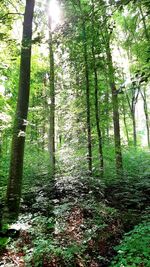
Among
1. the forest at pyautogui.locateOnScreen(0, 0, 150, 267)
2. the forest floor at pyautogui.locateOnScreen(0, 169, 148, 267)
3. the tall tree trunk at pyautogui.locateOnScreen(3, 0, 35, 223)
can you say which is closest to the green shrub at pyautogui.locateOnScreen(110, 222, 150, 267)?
the forest at pyautogui.locateOnScreen(0, 0, 150, 267)

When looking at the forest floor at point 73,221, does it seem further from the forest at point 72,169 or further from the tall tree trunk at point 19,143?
the tall tree trunk at point 19,143

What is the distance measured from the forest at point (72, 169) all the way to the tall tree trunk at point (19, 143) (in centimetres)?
2

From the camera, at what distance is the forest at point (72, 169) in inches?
203

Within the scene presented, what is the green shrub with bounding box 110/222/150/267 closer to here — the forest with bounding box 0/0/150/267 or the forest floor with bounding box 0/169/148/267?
the forest with bounding box 0/0/150/267

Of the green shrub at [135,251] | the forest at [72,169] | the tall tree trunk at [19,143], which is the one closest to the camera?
the green shrub at [135,251]

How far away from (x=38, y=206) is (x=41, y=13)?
245 inches

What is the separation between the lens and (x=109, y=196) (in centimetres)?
930

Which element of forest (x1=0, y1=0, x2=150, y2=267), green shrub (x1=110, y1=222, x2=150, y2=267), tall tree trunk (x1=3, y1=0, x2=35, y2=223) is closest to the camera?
green shrub (x1=110, y1=222, x2=150, y2=267)

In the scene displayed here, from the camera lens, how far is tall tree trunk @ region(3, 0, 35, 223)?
666cm

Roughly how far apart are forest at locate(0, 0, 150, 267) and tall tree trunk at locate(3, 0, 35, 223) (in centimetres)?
2

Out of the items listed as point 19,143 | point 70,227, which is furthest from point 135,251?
point 19,143

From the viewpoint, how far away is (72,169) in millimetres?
9852

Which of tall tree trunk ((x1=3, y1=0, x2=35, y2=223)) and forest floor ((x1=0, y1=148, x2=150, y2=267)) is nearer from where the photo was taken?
forest floor ((x1=0, y1=148, x2=150, y2=267))


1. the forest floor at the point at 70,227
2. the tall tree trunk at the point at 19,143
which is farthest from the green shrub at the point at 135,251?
the tall tree trunk at the point at 19,143
